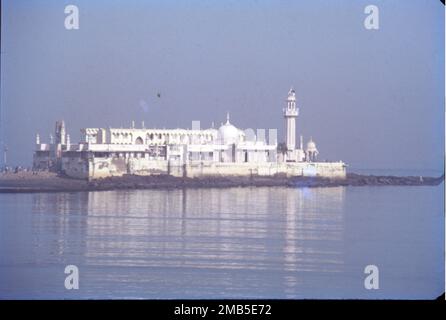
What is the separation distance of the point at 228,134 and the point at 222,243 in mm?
1353

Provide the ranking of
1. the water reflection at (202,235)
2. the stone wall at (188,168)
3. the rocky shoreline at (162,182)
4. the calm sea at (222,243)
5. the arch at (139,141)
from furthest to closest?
1. the arch at (139,141)
2. the stone wall at (188,168)
3. the rocky shoreline at (162,182)
4. the water reflection at (202,235)
5. the calm sea at (222,243)

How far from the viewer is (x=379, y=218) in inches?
470

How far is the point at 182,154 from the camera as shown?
531 inches

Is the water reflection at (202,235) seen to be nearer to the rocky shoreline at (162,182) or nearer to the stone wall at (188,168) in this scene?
the rocky shoreline at (162,182)

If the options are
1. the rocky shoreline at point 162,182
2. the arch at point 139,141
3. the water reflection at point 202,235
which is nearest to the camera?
the water reflection at point 202,235

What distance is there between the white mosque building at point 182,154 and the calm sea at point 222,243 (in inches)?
11.3

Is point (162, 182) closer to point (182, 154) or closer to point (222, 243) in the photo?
point (182, 154)

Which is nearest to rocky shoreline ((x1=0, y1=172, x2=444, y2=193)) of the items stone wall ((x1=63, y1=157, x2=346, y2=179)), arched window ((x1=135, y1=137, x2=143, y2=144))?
stone wall ((x1=63, y1=157, x2=346, y2=179))

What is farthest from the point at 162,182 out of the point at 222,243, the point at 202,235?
the point at 222,243

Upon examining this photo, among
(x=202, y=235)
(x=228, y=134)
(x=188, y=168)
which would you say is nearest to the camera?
(x=202, y=235)

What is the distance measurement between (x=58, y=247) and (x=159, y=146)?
8.44ft

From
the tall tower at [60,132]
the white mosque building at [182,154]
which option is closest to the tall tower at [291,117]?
the white mosque building at [182,154]

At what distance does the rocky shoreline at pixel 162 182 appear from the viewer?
12.3 meters
